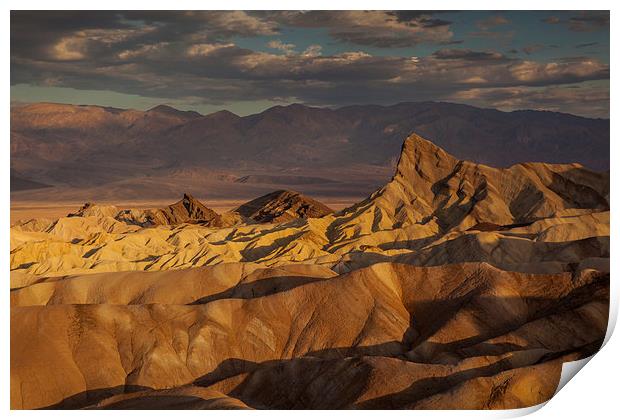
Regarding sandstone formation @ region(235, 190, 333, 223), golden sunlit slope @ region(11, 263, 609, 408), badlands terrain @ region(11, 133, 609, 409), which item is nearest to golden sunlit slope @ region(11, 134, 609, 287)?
badlands terrain @ region(11, 133, 609, 409)

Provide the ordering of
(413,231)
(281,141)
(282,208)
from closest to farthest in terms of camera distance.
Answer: (413,231) → (281,141) → (282,208)

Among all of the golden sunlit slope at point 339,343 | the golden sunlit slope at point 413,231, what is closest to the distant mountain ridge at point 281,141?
the golden sunlit slope at point 413,231

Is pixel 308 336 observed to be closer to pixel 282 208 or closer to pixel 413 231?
pixel 413 231

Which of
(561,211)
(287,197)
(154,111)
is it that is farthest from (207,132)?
(561,211)

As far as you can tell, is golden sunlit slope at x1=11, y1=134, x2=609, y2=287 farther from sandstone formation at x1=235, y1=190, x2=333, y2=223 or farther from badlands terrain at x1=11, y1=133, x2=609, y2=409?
sandstone formation at x1=235, y1=190, x2=333, y2=223

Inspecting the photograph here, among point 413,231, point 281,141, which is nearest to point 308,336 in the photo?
point 413,231

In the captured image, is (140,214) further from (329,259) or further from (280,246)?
(329,259)

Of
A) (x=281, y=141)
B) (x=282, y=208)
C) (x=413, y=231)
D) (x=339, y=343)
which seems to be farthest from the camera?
(x=282, y=208)
